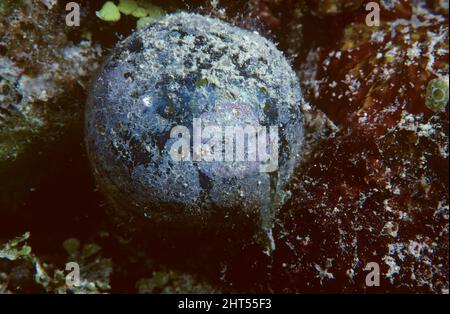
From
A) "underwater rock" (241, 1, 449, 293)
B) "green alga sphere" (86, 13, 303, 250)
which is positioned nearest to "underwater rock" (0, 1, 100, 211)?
"green alga sphere" (86, 13, 303, 250)

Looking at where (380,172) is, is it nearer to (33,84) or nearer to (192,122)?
(192,122)

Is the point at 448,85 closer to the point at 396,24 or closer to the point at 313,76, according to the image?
the point at 396,24

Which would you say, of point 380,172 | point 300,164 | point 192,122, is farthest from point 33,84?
point 380,172

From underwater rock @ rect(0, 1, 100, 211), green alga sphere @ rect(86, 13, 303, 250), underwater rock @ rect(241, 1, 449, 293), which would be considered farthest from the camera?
underwater rock @ rect(0, 1, 100, 211)

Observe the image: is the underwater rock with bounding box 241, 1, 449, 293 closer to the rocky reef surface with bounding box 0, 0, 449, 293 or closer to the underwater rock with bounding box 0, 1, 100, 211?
the rocky reef surface with bounding box 0, 0, 449, 293

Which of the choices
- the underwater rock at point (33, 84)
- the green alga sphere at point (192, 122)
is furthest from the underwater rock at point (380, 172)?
the underwater rock at point (33, 84)

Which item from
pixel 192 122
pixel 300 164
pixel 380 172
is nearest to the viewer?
pixel 192 122

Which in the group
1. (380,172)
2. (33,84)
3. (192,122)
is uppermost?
(33,84)

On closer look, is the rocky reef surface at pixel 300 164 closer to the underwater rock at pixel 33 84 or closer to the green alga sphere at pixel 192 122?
the underwater rock at pixel 33 84
